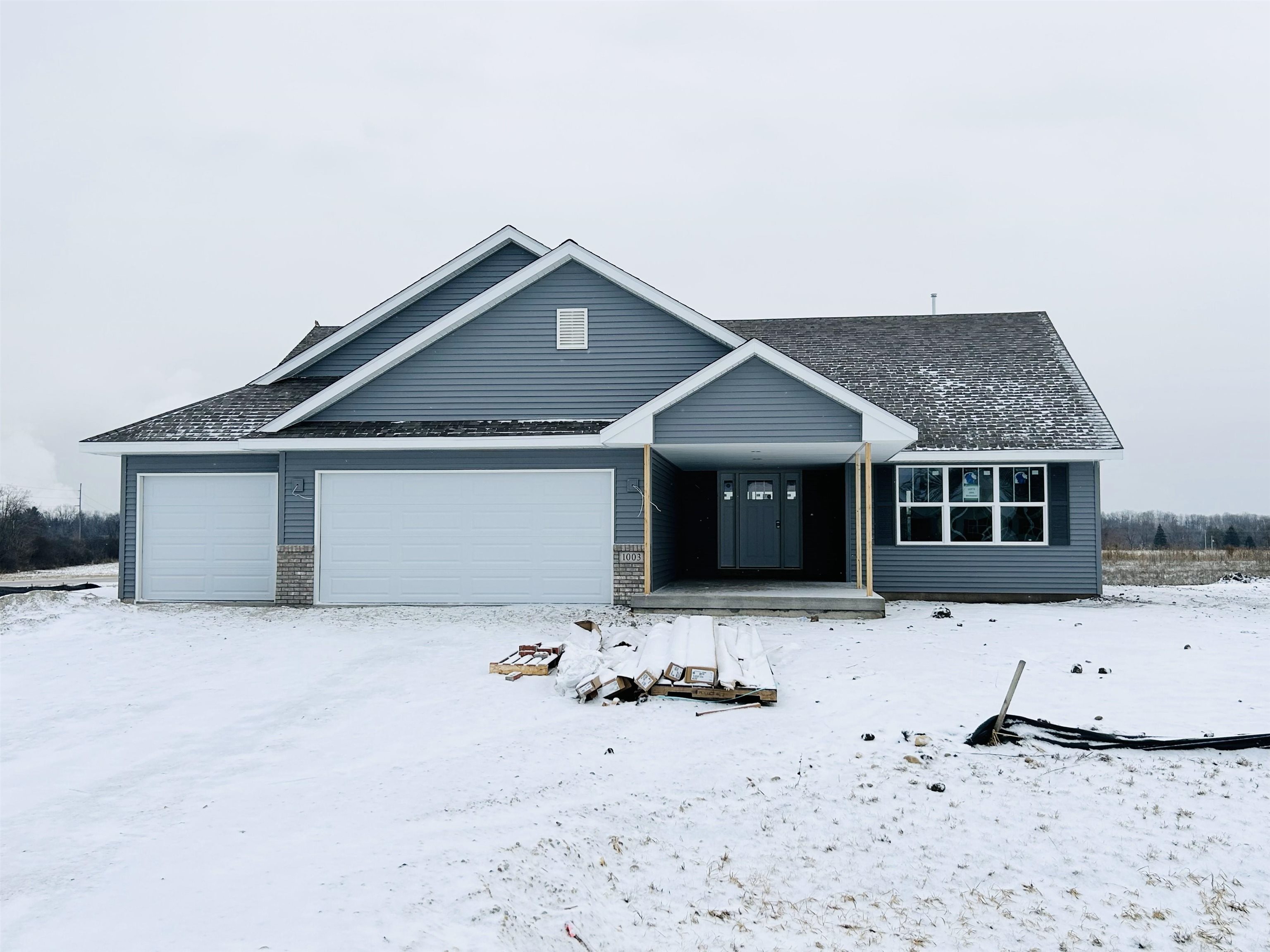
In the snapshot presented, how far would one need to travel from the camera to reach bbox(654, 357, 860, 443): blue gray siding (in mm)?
11844

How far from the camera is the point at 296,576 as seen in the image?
43.1 feet

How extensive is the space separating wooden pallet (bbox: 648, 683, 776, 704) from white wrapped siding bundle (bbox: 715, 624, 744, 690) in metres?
0.07

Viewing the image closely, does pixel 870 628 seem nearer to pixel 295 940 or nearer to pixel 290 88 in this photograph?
pixel 295 940

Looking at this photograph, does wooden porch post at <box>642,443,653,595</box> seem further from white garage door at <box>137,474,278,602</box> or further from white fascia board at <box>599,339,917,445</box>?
white garage door at <box>137,474,278,602</box>

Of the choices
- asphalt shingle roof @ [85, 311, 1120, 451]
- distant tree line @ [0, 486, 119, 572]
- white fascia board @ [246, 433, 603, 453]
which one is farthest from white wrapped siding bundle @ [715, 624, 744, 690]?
distant tree line @ [0, 486, 119, 572]

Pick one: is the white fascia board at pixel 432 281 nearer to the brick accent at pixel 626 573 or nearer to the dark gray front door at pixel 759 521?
the brick accent at pixel 626 573

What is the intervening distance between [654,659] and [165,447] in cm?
1001

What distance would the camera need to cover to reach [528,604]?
42.2 feet

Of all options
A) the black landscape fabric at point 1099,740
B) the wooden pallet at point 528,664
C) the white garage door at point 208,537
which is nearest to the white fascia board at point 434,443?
the white garage door at point 208,537

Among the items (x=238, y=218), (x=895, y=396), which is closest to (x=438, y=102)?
(x=238, y=218)

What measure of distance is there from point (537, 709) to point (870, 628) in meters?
5.47

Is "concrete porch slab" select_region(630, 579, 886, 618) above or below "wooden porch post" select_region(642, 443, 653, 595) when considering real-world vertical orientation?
below

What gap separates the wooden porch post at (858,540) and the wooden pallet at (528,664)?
654 cm

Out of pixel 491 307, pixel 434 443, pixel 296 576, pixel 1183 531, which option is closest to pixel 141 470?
pixel 296 576
